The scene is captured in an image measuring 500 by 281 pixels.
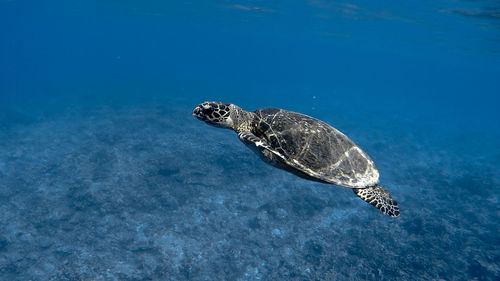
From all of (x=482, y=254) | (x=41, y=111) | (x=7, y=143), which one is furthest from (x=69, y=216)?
(x=41, y=111)

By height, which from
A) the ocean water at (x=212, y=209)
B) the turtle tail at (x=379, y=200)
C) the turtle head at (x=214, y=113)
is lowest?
the ocean water at (x=212, y=209)

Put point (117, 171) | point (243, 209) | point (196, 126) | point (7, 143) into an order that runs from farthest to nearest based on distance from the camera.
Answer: point (196, 126) < point (7, 143) < point (117, 171) < point (243, 209)

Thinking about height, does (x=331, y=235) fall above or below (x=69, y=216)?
below

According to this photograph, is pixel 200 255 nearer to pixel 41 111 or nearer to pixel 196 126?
pixel 196 126

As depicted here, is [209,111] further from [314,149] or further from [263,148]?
[314,149]

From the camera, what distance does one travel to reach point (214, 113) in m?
5.66

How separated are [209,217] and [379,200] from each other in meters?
7.63

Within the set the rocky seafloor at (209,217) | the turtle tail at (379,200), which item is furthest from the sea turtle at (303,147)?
the rocky seafloor at (209,217)

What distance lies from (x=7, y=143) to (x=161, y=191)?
12.7 meters

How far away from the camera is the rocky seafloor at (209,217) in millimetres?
9664

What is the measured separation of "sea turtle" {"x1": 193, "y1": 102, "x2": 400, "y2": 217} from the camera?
5.61m

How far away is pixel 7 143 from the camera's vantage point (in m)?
17.5

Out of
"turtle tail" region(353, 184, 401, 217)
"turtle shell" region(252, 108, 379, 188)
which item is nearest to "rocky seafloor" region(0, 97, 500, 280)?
"turtle tail" region(353, 184, 401, 217)

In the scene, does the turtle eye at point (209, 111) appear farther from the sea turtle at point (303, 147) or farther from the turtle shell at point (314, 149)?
the turtle shell at point (314, 149)
